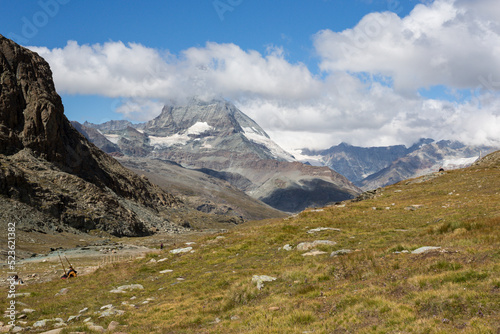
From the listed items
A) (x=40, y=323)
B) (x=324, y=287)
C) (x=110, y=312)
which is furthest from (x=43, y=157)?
(x=324, y=287)

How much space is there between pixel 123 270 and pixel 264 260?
14571 millimetres

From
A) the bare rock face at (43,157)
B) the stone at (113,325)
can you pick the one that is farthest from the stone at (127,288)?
the bare rock face at (43,157)

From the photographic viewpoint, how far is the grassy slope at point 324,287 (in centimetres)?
1229

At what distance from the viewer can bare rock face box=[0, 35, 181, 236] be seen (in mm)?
109812

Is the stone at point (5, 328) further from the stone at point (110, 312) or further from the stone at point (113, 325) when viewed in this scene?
the stone at point (113, 325)

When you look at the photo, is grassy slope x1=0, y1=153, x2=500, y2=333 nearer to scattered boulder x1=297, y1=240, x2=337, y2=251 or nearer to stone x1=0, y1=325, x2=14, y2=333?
scattered boulder x1=297, y1=240, x2=337, y2=251

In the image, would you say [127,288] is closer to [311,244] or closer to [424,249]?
[311,244]

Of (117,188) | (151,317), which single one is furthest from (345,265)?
(117,188)

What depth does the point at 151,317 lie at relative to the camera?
18469 millimetres

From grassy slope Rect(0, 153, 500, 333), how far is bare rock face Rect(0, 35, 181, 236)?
90.7m

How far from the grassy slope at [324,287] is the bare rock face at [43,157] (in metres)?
90.7

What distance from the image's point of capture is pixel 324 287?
55.9 ft

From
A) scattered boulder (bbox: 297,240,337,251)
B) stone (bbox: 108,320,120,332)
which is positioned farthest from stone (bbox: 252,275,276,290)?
stone (bbox: 108,320,120,332)

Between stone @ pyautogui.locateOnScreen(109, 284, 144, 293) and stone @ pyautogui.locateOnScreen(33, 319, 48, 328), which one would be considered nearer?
stone @ pyautogui.locateOnScreen(33, 319, 48, 328)
